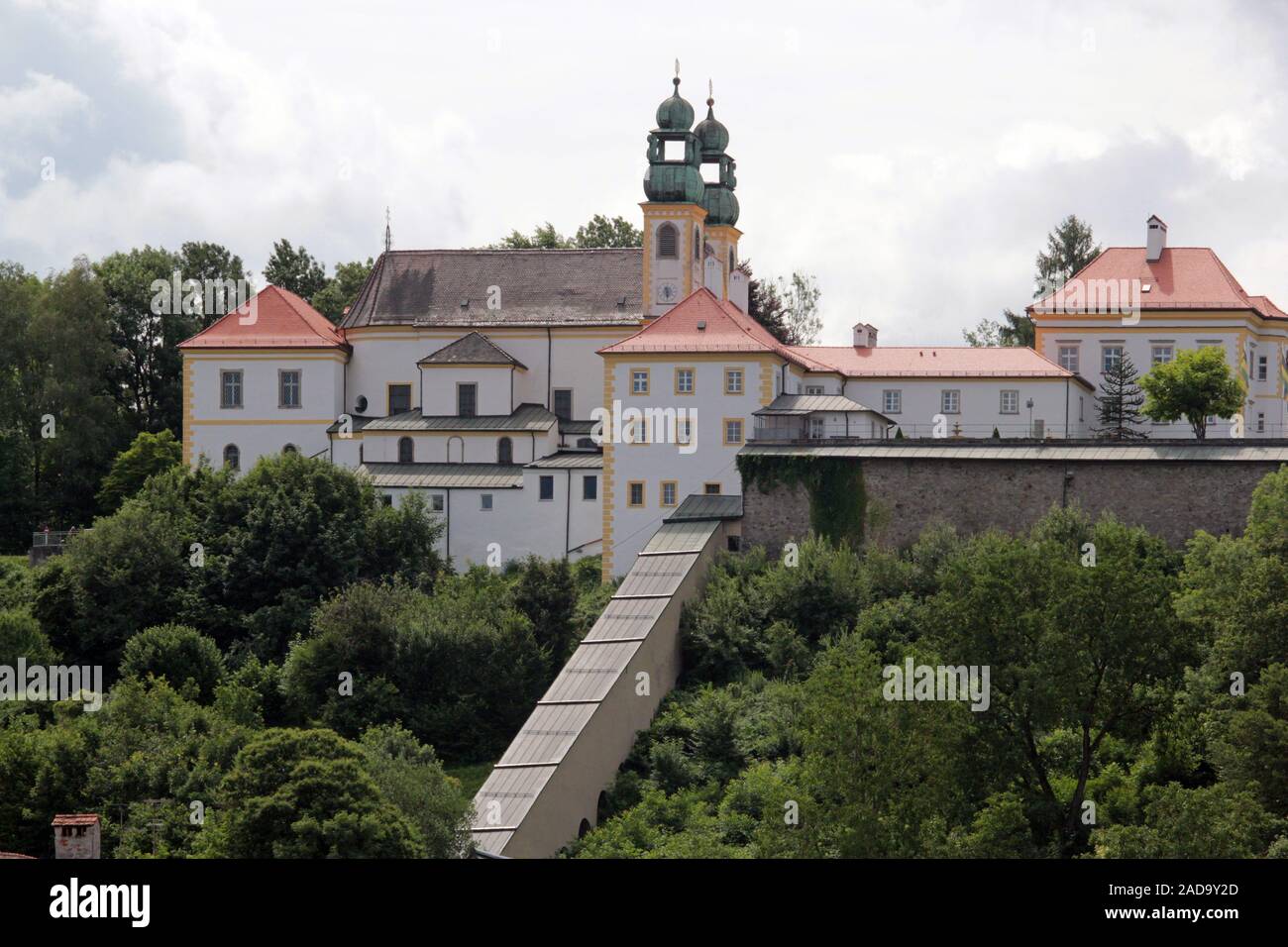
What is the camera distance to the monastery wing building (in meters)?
49.1

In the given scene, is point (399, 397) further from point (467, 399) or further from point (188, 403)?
point (188, 403)

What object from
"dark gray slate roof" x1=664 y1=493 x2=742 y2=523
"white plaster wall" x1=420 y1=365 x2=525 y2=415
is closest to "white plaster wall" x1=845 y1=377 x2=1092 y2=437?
"dark gray slate roof" x1=664 y1=493 x2=742 y2=523

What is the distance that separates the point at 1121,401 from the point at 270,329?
2377 centimetres

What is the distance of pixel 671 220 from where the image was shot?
58.0m

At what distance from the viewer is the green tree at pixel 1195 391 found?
49719 mm

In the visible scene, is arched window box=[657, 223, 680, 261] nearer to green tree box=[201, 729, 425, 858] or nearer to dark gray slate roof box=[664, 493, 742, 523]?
dark gray slate roof box=[664, 493, 742, 523]

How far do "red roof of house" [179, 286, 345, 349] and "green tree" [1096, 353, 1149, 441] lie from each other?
21.3 meters

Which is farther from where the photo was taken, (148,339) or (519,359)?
(148,339)

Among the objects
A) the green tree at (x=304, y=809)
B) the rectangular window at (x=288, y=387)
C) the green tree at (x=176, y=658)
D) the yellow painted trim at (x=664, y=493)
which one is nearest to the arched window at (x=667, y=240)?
the rectangular window at (x=288, y=387)

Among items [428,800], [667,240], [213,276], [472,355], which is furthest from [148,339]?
[428,800]

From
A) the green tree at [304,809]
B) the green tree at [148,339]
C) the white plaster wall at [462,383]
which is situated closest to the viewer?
the green tree at [304,809]

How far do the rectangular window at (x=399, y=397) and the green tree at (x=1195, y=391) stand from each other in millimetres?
20520

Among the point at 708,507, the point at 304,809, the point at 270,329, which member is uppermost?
the point at 270,329

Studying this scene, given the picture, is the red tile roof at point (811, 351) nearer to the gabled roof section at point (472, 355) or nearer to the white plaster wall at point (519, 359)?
the white plaster wall at point (519, 359)
